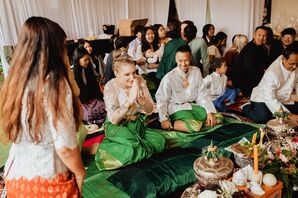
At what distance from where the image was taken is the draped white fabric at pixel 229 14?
17.1 ft

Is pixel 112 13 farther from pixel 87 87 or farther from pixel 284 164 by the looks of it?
pixel 284 164

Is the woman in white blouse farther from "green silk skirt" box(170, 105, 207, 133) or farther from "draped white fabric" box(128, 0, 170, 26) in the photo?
"draped white fabric" box(128, 0, 170, 26)

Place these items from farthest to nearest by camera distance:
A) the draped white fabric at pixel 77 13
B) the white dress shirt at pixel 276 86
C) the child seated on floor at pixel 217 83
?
the draped white fabric at pixel 77 13 → the child seated on floor at pixel 217 83 → the white dress shirt at pixel 276 86

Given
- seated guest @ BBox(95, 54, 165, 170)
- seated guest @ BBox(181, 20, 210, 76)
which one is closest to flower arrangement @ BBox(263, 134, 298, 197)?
seated guest @ BBox(95, 54, 165, 170)

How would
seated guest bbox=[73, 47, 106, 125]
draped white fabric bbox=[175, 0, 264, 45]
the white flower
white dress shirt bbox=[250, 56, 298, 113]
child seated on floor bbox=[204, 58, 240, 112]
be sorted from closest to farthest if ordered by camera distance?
the white flower < white dress shirt bbox=[250, 56, 298, 113] < seated guest bbox=[73, 47, 106, 125] < child seated on floor bbox=[204, 58, 240, 112] < draped white fabric bbox=[175, 0, 264, 45]

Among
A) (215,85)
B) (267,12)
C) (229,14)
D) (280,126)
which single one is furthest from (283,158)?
(229,14)

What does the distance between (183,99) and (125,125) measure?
2.61 ft

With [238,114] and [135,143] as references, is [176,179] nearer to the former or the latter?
[135,143]

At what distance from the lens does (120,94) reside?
2.21m

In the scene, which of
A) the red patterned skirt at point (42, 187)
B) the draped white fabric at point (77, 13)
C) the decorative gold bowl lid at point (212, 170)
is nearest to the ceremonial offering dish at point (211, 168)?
the decorative gold bowl lid at point (212, 170)

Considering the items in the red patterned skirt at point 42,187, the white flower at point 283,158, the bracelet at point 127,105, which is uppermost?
the bracelet at point 127,105

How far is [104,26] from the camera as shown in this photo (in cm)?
656

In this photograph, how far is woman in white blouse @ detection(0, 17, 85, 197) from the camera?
1052 millimetres

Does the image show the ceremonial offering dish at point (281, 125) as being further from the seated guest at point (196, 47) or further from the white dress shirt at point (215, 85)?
the seated guest at point (196, 47)
